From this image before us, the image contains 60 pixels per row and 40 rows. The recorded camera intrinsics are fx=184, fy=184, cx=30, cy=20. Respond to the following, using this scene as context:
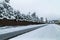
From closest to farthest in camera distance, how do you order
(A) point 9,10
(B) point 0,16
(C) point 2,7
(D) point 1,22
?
(D) point 1,22 → (B) point 0,16 → (C) point 2,7 → (A) point 9,10

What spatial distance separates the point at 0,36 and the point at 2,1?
64547 millimetres

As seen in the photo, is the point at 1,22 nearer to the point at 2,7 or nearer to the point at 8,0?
the point at 2,7

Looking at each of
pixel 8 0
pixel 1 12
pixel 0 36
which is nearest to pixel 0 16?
pixel 1 12

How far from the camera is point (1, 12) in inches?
2771

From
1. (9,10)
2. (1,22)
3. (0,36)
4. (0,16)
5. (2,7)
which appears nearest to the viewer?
(0,36)

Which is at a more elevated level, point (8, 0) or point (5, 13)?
point (8, 0)

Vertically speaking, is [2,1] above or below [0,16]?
above

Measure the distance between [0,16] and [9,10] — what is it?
1532 centimetres

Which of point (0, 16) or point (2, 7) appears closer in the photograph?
point (0, 16)

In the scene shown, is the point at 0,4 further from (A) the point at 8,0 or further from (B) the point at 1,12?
(A) the point at 8,0

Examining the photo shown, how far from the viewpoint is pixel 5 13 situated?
2943 inches

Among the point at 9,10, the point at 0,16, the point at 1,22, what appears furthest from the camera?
the point at 9,10

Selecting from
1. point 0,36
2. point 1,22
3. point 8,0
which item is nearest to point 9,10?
point 8,0

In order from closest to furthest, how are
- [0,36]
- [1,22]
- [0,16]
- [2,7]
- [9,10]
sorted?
1. [0,36]
2. [1,22]
3. [0,16]
4. [2,7]
5. [9,10]
